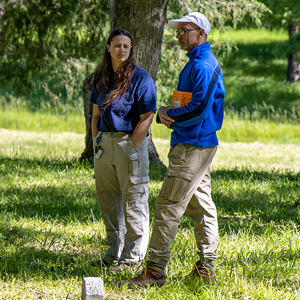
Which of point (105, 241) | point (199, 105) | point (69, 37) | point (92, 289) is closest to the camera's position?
point (92, 289)

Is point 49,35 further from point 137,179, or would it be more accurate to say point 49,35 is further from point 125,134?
point 137,179

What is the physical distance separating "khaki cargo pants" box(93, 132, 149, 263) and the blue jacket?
400 mm

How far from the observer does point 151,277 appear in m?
3.19

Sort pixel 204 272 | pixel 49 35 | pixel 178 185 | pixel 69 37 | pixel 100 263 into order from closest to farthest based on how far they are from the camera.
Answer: pixel 178 185
pixel 204 272
pixel 100 263
pixel 49 35
pixel 69 37

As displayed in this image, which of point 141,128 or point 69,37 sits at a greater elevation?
point 69,37

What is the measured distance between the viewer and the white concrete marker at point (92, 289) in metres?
2.64

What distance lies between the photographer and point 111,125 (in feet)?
11.2

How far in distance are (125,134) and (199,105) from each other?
0.73 metres

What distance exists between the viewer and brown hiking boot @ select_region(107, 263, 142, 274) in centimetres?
340

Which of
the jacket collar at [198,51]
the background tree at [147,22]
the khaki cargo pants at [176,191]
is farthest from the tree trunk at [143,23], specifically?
the khaki cargo pants at [176,191]

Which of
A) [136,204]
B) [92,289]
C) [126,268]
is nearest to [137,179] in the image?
[136,204]

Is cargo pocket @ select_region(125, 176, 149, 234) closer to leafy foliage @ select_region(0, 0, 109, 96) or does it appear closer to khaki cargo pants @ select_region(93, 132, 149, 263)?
khaki cargo pants @ select_region(93, 132, 149, 263)

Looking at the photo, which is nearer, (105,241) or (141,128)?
(141,128)

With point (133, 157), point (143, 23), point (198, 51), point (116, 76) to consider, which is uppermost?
point (143, 23)
